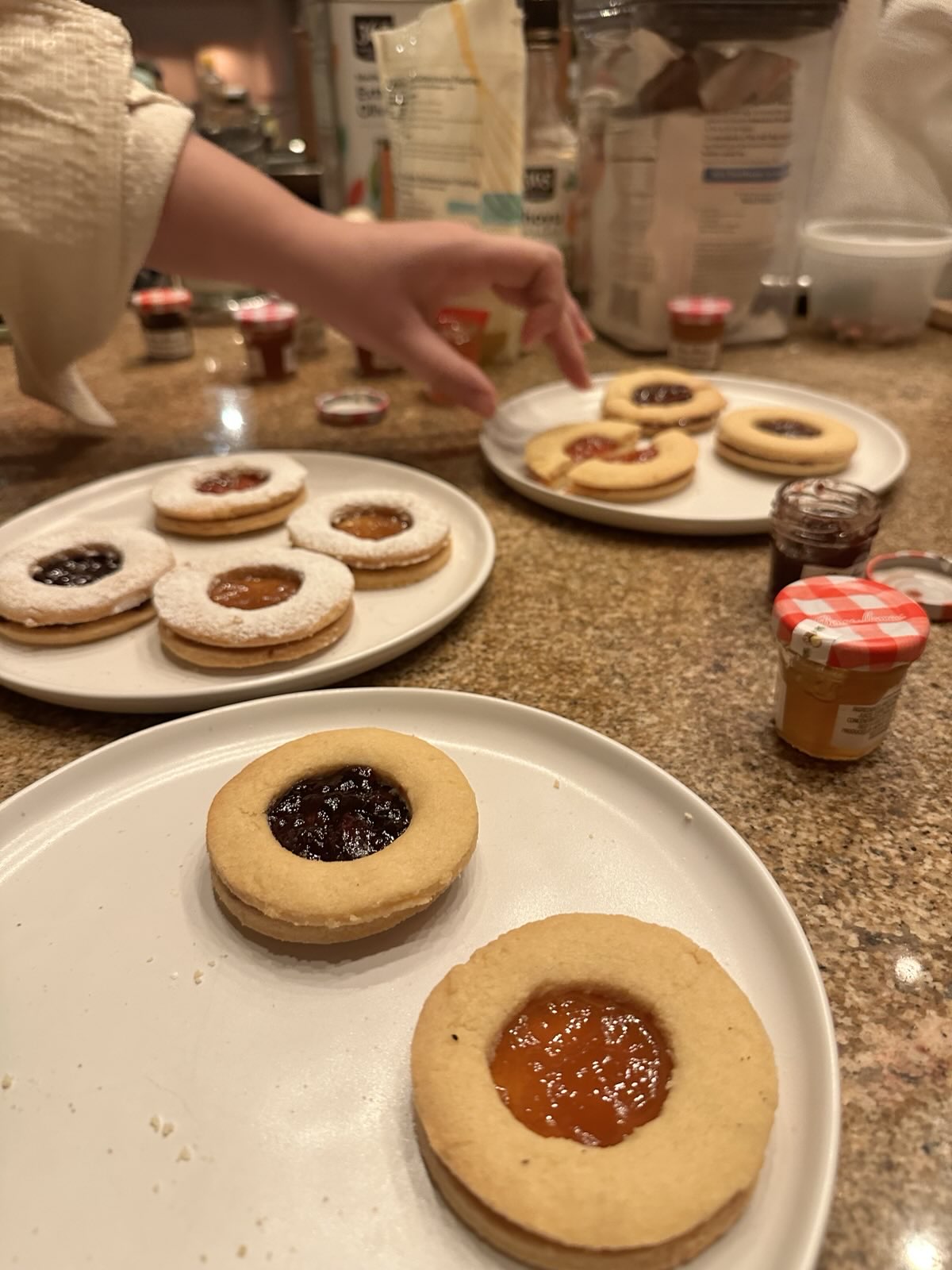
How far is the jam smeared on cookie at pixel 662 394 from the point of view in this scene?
1565 millimetres

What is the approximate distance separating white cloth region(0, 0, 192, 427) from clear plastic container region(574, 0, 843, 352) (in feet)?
3.53

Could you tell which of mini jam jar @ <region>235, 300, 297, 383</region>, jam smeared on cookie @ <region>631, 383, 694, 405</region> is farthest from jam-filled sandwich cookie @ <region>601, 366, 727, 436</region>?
mini jam jar @ <region>235, 300, 297, 383</region>

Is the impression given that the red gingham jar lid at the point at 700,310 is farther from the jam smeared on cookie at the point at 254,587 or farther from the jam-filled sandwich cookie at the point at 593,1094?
the jam-filled sandwich cookie at the point at 593,1094

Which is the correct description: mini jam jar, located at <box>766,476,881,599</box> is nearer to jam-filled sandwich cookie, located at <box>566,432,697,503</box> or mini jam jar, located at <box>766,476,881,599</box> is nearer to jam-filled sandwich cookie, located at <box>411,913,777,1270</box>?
jam-filled sandwich cookie, located at <box>566,432,697,503</box>

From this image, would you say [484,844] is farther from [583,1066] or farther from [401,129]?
[401,129]

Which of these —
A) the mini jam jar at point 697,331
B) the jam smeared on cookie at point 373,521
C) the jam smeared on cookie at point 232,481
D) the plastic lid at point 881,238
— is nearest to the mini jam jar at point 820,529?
the jam smeared on cookie at point 373,521

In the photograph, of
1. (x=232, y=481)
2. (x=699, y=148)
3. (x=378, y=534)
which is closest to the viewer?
(x=378, y=534)

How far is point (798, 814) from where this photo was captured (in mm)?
760

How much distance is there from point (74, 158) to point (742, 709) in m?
1.10

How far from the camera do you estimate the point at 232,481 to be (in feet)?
4.28

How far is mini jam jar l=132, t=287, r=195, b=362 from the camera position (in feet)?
6.52

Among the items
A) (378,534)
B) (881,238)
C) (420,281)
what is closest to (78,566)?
(378,534)

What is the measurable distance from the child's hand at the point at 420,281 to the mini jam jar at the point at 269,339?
1.69 feet

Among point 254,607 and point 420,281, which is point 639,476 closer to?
point 420,281
